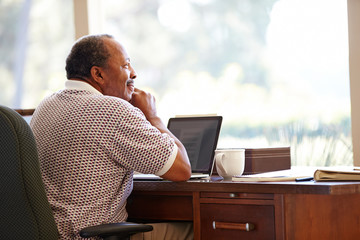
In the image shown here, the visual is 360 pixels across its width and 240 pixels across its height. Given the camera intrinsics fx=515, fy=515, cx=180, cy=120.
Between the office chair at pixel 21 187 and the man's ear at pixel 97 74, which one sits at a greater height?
the man's ear at pixel 97 74

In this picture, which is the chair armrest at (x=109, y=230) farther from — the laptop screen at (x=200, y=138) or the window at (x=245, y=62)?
the window at (x=245, y=62)

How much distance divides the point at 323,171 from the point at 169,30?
1826 millimetres

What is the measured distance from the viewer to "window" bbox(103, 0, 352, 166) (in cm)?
265

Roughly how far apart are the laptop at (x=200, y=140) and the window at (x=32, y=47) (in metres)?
1.73

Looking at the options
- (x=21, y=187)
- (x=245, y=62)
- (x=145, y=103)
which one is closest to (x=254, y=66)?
(x=245, y=62)

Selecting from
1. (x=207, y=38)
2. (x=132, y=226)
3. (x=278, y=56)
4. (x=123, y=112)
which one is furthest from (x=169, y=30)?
(x=132, y=226)

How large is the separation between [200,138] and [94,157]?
22.2 inches

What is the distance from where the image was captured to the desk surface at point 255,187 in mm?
1452

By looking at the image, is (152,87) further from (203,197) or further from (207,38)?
(203,197)

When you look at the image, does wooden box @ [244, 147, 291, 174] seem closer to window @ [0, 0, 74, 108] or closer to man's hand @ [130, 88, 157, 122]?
man's hand @ [130, 88, 157, 122]

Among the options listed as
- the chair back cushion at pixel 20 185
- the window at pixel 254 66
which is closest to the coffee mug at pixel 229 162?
the chair back cushion at pixel 20 185

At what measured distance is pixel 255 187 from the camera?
1.58 m

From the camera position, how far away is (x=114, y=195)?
67.1 inches

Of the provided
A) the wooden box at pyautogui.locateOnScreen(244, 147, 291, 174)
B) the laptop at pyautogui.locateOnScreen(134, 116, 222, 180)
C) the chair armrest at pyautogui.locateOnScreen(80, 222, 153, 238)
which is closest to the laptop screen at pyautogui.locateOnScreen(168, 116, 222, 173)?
the laptop at pyautogui.locateOnScreen(134, 116, 222, 180)
